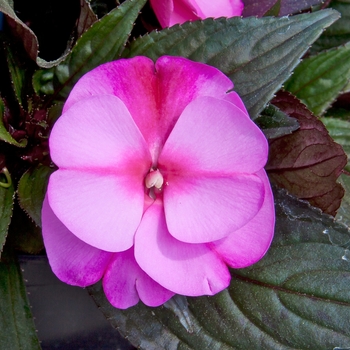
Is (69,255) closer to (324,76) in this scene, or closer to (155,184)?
(155,184)

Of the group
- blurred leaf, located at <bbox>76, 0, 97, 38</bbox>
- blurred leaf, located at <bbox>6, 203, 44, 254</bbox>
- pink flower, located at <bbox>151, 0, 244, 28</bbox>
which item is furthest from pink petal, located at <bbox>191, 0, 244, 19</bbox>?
blurred leaf, located at <bbox>6, 203, 44, 254</bbox>

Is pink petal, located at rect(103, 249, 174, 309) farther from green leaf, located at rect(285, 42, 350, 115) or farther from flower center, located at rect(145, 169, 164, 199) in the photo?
green leaf, located at rect(285, 42, 350, 115)

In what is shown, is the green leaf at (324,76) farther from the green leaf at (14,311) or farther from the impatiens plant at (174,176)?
the green leaf at (14,311)

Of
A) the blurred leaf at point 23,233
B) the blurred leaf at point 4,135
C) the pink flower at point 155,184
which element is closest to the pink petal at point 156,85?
the pink flower at point 155,184

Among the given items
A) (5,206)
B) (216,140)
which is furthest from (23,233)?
(216,140)

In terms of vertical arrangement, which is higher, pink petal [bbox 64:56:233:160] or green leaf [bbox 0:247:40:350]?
pink petal [bbox 64:56:233:160]
